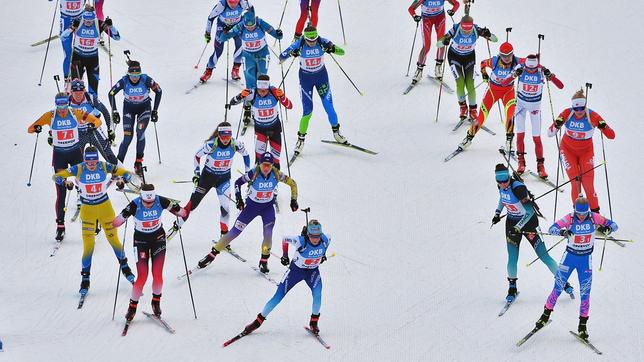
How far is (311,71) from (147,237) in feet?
15.2

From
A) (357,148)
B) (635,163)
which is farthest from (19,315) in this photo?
(635,163)

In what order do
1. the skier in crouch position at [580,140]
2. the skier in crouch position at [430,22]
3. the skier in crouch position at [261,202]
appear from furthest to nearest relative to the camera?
1. the skier in crouch position at [430,22]
2. the skier in crouch position at [580,140]
3. the skier in crouch position at [261,202]

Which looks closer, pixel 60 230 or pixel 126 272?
pixel 126 272

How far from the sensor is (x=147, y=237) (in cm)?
1770

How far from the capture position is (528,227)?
18.0m

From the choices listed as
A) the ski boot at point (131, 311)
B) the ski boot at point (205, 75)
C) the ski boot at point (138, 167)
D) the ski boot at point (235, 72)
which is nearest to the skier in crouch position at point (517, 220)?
the ski boot at point (131, 311)

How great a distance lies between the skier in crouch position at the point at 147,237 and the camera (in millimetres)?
17672

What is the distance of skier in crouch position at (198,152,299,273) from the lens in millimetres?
18500

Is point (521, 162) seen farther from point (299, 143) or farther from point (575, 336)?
point (575, 336)

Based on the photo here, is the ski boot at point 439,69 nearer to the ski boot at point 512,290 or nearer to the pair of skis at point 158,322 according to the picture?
the ski boot at point 512,290

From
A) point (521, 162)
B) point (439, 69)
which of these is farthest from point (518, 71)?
point (439, 69)

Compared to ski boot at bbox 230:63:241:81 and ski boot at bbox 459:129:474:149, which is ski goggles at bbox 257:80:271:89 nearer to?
ski boot at bbox 459:129:474:149

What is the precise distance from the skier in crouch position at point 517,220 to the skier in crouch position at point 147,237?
12.7ft

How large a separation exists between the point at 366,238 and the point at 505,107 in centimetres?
306
